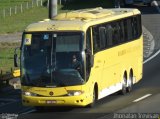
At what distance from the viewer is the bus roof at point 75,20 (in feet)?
77.3

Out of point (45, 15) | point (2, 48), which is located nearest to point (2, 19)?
point (45, 15)

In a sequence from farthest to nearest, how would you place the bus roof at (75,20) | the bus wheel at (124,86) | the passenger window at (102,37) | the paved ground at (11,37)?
the paved ground at (11,37)
the bus wheel at (124,86)
the passenger window at (102,37)
the bus roof at (75,20)

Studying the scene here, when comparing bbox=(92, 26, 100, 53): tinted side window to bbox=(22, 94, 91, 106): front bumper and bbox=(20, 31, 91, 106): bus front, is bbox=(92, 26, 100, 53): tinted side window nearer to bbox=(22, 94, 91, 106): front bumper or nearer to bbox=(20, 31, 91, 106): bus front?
bbox=(20, 31, 91, 106): bus front

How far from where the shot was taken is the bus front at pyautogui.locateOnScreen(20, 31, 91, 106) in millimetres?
23016

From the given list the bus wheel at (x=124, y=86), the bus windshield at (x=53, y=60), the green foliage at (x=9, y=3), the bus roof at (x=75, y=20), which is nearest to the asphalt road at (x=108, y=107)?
the bus wheel at (x=124, y=86)

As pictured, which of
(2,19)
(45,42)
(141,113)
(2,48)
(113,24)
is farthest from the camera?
(2,19)

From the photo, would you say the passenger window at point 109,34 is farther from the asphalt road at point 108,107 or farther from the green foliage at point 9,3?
the green foliage at point 9,3

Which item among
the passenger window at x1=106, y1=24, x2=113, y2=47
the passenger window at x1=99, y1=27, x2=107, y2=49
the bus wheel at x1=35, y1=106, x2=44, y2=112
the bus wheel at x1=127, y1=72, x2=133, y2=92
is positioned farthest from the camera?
the bus wheel at x1=127, y1=72, x2=133, y2=92

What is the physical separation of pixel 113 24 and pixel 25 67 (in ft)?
15.0

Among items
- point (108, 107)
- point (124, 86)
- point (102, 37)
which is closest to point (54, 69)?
point (108, 107)

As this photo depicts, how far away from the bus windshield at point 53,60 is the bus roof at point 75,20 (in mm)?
251

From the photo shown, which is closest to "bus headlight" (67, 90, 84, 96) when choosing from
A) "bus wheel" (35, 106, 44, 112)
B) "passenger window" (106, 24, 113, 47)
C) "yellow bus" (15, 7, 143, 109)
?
"yellow bus" (15, 7, 143, 109)

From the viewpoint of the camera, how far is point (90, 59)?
23.5 m

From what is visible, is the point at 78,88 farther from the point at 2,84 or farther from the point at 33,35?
the point at 2,84
